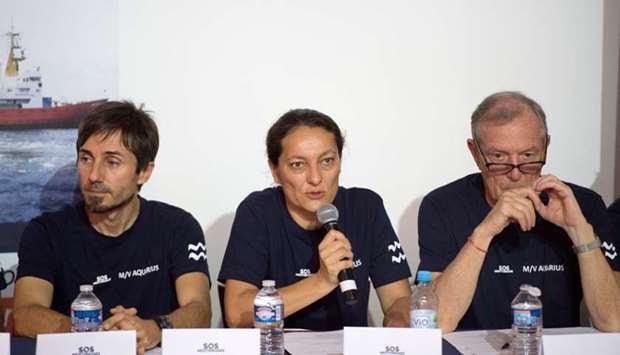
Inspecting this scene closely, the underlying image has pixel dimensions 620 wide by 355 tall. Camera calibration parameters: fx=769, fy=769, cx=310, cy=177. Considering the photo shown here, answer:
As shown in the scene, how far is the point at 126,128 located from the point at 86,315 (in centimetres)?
77

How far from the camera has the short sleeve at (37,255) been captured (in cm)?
261

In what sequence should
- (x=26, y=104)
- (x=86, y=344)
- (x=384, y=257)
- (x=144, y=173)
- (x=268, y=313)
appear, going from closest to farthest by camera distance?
(x=86, y=344)
(x=268, y=313)
(x=384, y=257)
(x=144, y=173)
(x=26, y=104)

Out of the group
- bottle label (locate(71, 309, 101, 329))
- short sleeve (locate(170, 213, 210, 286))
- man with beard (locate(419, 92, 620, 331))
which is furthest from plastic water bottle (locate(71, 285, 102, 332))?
man with beard (locate(419, 92, 620, 331))

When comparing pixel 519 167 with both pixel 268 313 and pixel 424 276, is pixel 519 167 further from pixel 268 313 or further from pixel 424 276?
pixel 268 313

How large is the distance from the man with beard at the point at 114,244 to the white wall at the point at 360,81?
0.61 m

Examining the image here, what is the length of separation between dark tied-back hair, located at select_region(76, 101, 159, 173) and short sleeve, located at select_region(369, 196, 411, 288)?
862 mm

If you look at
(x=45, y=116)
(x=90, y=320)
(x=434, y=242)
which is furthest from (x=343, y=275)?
(x=45, y=116)

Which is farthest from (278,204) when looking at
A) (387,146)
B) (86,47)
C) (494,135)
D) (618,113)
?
(618,113)

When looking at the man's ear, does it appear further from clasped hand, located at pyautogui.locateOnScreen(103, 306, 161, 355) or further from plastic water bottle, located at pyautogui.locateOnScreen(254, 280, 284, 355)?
plastic water bottle, located at pyautogui.locateOnScreen(254, 280, 284, 355)

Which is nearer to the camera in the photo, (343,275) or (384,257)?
(343,275)

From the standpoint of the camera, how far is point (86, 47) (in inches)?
130

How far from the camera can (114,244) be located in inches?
106

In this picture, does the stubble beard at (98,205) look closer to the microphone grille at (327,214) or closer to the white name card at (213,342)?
the microphone grille at (327,214)

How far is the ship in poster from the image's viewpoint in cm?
327
